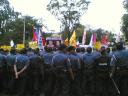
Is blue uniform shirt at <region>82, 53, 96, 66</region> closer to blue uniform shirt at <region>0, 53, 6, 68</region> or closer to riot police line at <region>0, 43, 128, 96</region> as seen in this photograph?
riot police line at <region>0, 43, 128, 96</region>

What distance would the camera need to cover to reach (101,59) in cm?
1539

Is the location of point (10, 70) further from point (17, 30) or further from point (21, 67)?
point (17, 30)

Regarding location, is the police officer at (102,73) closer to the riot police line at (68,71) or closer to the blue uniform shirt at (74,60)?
the riot police line at (68,71)

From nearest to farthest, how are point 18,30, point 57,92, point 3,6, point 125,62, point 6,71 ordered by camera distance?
point 125,62 → point 57,92 → point 6,71 → point 3,6 → point 18,30

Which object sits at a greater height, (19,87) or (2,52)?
(2,52)

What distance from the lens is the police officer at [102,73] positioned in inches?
604

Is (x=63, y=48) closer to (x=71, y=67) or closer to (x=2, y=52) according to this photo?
(x=71, y=67)

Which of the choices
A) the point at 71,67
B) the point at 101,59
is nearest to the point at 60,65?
the point at 71,67

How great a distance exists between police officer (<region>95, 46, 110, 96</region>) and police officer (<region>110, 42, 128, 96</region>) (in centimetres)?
57

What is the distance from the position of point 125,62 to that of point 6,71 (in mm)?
4668

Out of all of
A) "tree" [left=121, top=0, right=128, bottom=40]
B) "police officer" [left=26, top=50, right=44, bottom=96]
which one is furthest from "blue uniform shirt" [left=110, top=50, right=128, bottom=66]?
"tree" [left=121, top=0, right=128, bottom=40]

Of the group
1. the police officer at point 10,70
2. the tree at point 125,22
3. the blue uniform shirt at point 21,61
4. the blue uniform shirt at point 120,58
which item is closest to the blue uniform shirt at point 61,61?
the blue uniform shirt at point 21,61

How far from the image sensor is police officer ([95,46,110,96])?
15.4 m

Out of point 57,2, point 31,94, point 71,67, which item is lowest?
point 31,94
